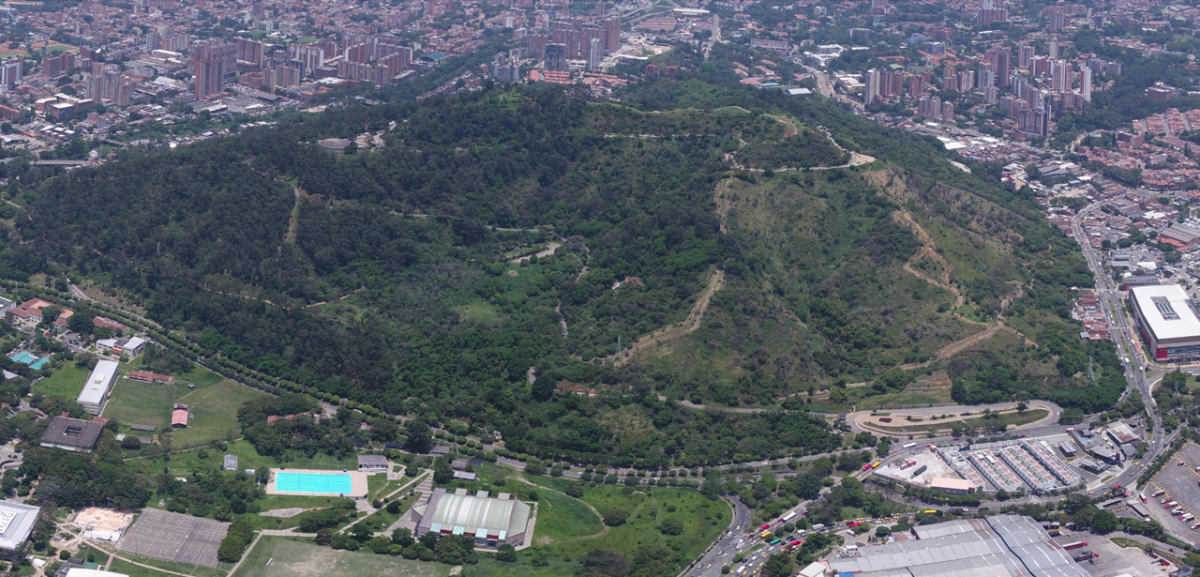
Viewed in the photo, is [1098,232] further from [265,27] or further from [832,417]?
[265,27]

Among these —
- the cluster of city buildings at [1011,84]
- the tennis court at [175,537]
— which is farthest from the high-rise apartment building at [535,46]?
the tennis court at [175,537]

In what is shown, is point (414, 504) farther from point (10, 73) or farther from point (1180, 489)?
point (10, 73)

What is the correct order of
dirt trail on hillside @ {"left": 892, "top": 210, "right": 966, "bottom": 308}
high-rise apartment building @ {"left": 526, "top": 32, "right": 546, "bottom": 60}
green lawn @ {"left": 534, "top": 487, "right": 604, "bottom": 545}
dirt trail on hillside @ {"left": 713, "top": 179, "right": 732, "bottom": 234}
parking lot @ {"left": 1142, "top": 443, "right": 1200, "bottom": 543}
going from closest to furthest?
green lawn @ {"left": 534, "top": 487, "right": 604, "bottom": 545}
parking lot @ {"left": 1142, "top": 443, "right": 1200, "bottom": 543}
dirt trail on hillside @ {"left": 892, "top": 210, "right": 966, "bottom": 308}
dirt trail on hillside @ {"left": 713, "top": 179, "right": 732, "bottom": 234}
high-rise apartment building @ {"left": 526, "top": 32, "right": 546, "bottom": 60}

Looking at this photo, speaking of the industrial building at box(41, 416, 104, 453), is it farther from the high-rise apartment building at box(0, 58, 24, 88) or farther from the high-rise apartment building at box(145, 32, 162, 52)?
A: the high-rise apartment building at box(145, 32, 162, 52)

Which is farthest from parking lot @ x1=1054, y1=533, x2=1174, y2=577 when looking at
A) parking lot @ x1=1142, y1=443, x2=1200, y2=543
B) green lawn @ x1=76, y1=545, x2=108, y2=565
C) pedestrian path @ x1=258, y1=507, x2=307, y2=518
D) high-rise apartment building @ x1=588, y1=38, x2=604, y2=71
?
high-rise apartment building @ x1=588, y1=38, x2=604, y2=71

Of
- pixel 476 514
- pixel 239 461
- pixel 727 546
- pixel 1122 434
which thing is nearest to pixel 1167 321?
pixel 1122 434

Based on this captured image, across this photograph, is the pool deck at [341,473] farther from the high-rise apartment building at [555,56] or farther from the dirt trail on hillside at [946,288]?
the high-rise apartment building at [555,56]

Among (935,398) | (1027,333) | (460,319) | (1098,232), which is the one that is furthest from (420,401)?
(1098,232)
